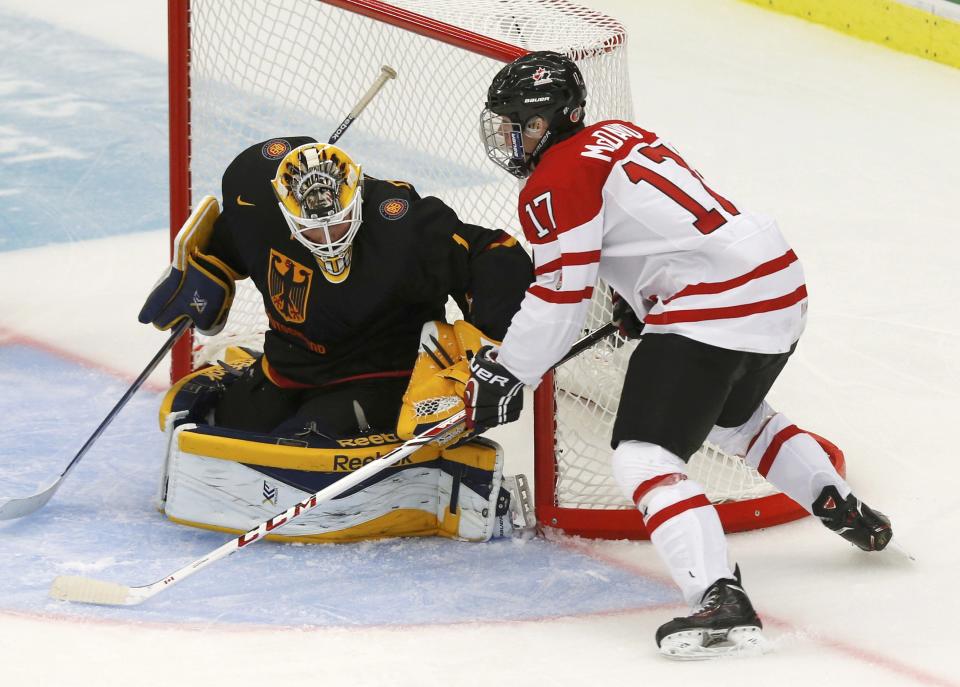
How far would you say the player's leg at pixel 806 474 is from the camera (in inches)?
119

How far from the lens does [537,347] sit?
2.78m

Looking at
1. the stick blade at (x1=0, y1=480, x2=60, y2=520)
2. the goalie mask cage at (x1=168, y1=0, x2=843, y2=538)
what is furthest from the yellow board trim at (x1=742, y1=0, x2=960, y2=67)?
the stick blade at (x1=0, y1=480, x2=60, y2=520)

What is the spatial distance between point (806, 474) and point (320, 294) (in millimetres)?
1088

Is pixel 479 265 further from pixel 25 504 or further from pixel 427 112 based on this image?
pixel 25 504

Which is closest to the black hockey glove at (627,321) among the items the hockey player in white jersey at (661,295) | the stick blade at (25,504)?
the hockey player in white jersey at (661,295)

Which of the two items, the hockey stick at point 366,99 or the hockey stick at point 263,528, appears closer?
the hockey stick at point 263,528

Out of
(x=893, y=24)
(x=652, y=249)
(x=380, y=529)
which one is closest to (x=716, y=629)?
(x=652, y=249)

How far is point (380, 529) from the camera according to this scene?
126 inches

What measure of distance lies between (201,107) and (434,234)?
3.63 feet

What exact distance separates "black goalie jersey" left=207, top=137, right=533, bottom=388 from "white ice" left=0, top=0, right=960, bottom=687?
1.89 ft

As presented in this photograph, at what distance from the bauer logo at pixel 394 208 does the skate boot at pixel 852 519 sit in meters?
1.05

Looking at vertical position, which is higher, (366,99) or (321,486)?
(366,99)

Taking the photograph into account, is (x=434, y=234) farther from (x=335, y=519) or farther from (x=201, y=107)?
(x=201, y=107)

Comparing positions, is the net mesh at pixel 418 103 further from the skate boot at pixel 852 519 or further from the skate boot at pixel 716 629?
the skate boot at pixel 716 629
